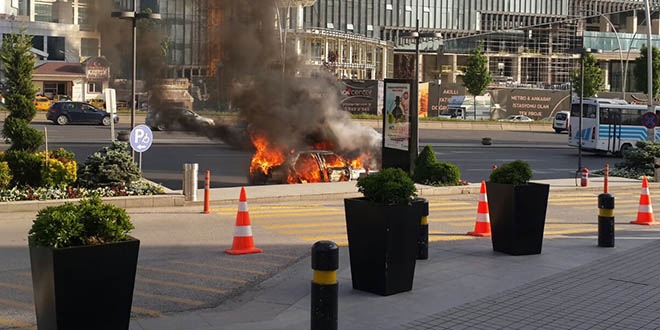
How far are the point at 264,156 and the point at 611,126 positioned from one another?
74.5 ft

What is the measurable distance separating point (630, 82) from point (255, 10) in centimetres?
8957

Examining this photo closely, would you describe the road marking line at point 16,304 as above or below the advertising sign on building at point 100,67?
below

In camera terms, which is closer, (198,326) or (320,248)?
(320,248)

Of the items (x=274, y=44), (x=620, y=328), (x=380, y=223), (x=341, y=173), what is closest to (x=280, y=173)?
(x=341, y=173)

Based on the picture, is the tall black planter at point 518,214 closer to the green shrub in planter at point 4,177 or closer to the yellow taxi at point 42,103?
the green shrub in planter at point 4,177

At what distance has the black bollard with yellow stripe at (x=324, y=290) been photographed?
21.6 ft

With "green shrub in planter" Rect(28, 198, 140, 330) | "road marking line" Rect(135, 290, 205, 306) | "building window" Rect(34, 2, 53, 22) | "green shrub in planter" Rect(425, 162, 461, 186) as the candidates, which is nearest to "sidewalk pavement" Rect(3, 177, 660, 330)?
"road marking line" Rect(135, 290, 205, 306)

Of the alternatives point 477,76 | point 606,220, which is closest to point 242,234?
point 606,220

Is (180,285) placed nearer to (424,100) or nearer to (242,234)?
(242,234)

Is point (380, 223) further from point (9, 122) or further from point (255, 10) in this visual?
point (255, 10)

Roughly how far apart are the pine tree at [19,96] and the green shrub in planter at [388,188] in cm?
1148

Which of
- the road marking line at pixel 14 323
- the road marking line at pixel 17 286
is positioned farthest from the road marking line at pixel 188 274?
the road marking line at pixel 14 323

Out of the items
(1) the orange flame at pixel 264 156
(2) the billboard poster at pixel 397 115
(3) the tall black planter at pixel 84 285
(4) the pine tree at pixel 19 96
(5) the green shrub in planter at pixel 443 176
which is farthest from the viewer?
(1) the orange flame at pixel 264 156

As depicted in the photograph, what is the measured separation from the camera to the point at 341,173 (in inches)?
875
